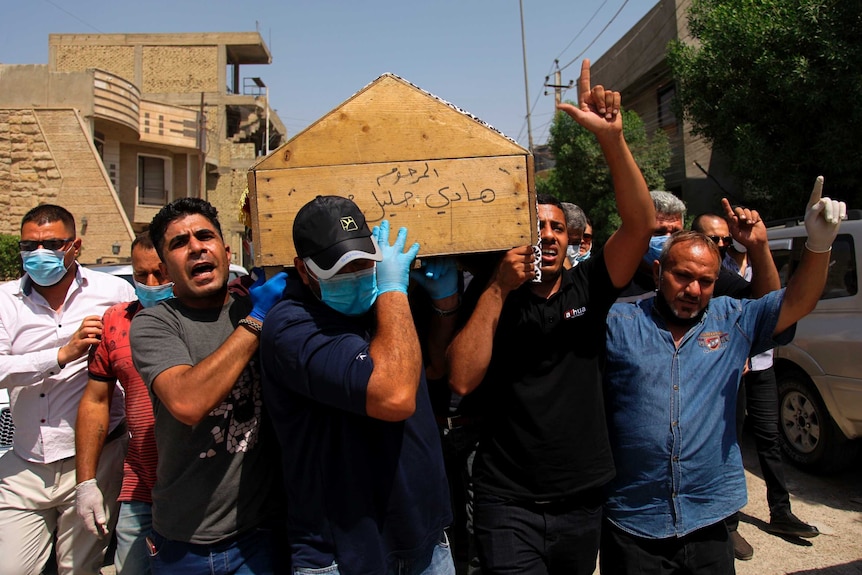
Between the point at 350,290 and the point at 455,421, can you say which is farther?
the point at 455,421

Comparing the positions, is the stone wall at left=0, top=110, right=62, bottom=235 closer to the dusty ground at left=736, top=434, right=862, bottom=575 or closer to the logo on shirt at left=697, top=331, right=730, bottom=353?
the dusty ground at left=736, top=434, right=862, bottom=575

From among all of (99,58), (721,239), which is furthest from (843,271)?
(99,58)

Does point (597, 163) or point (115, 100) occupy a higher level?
point (115, 100)

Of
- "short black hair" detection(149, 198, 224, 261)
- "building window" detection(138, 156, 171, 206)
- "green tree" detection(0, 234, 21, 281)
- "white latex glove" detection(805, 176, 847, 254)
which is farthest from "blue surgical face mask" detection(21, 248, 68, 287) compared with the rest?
"building window" detection(138, 156, 171, 206)

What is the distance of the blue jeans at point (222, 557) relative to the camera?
212cm

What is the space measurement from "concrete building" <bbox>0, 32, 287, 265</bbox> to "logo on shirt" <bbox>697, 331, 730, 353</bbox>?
5.62 m

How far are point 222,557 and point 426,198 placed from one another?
53.3 inches

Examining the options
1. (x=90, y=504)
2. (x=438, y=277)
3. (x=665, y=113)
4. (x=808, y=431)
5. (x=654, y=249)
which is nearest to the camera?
(x=438, y=277)

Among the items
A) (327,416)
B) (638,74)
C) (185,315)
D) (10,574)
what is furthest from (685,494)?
(638,74)

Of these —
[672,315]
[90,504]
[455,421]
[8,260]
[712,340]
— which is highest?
[8,260]

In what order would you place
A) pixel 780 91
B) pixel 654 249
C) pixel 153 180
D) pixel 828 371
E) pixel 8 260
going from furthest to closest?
pixel 153 180 < pixel 8 260 < pixel 780 91 < pixel 828 371 < pixel 654 249

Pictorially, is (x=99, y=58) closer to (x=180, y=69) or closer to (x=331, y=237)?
(x=180, y=69)

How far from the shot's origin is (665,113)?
60.2 ft

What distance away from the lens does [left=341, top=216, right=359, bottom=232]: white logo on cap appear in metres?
1.81
